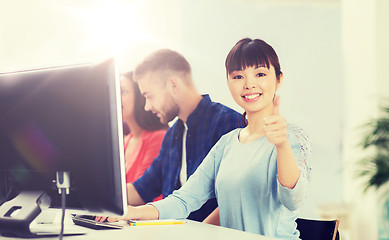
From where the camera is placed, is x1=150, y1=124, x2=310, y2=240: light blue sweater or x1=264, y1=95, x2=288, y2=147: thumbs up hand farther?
x1=150, y1=124, x2=310, y2=240: light blue sweater

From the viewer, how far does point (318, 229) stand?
5.66 feet

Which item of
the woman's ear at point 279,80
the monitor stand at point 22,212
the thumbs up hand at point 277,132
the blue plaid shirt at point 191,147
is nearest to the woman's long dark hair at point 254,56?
the woman's ear at point 279,80

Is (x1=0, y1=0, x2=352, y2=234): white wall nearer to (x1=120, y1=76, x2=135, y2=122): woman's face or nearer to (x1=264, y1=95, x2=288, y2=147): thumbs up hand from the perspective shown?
(x1=120, y1=76, x2=135, y2=122): woman's face

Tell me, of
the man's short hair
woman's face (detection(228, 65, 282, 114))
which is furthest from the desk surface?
the man's short hair

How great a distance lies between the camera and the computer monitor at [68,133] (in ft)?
3.66

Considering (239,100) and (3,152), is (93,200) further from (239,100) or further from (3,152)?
(239,100)

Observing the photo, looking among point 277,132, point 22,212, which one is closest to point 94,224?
point 22,212

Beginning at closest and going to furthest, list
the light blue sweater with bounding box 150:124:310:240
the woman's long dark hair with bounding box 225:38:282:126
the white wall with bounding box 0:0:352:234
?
the light blue sweater with bounding box 150:124:310:240, the woman's long dark hair with bounding box 225:38:282:126, the white wall with bounding box 0:0:352:234

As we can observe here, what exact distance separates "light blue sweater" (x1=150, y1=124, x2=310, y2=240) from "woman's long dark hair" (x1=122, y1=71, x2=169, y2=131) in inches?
33.8

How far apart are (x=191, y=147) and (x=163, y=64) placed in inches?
22.4

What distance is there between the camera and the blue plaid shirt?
240cm

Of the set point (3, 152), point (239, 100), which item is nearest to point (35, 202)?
point (3, 152)

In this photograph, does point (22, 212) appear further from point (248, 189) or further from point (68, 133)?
point (248, 189)

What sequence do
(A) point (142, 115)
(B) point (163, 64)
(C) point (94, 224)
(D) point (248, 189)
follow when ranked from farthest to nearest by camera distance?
1. (A) point (142, 115)
2. (B) point (163, 64)
3. (D) point (248, 189)
4. (C) point (94, 224)
